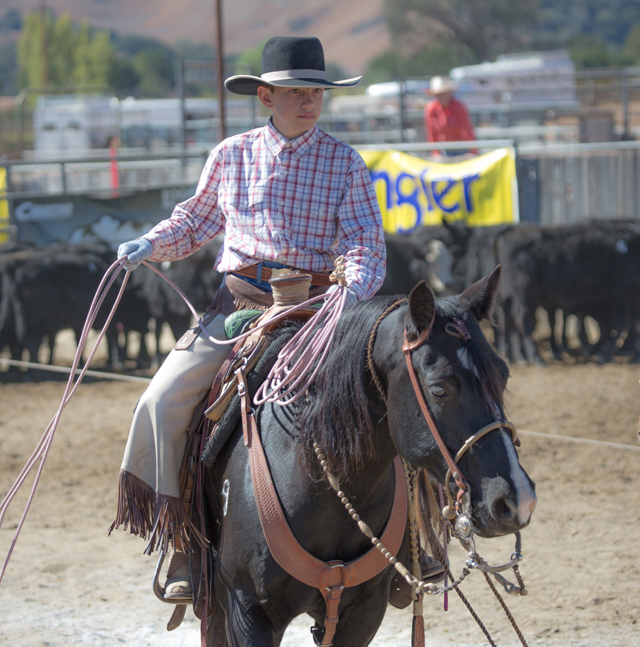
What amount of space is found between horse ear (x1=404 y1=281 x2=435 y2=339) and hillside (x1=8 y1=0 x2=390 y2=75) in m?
128

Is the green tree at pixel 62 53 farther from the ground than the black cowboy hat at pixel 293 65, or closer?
farther from the ground

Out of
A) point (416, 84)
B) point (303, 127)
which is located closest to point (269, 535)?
point (303, 127)

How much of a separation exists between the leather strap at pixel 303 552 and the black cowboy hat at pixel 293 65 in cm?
114

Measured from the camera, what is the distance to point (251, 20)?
13775 cm

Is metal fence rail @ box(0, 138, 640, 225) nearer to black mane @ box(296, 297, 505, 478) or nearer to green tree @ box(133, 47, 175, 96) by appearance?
black mane @ box(296, 297, 505, 478)

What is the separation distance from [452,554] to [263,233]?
2824 millimetres

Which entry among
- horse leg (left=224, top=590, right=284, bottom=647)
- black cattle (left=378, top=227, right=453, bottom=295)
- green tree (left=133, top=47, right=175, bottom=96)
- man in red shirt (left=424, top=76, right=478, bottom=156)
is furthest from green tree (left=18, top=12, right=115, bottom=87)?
horse leg (left=224, top=590, right=284, bottom=647)

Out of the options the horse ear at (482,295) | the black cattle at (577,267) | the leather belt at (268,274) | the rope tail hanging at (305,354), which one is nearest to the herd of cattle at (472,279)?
the black cattle at (577,267)

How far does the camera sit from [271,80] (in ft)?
9.75

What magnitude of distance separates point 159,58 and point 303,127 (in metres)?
86.3

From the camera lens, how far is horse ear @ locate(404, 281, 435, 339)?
2.23 meters

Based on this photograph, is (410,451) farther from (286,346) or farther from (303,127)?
(303,127)

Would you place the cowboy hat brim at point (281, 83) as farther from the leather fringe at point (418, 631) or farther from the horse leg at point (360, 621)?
the leather fringe at point (418, 631)

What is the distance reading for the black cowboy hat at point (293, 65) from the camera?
296cm
